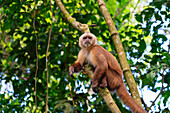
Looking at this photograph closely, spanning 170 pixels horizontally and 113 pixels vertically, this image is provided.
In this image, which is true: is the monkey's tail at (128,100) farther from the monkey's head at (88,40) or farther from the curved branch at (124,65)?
the monkey's head at (88,40)

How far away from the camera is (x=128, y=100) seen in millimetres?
4109

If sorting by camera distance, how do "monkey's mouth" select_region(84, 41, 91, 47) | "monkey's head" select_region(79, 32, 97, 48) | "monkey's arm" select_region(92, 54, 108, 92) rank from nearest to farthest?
"monkey's arm" select_region(92, 54, 108, 92) < "monkey's head" select_region(79, 32, 97, 48) < "monkey's mouth" select_region(84, 41, 91, 47)

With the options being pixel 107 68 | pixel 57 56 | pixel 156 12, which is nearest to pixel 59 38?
pixel 57 56

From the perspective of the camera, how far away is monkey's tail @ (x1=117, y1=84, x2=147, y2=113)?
3.75 metres

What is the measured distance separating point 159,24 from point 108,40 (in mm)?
1393

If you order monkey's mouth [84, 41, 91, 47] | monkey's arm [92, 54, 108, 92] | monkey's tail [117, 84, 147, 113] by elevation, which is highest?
monkey's mouth [84, 41, 91, 47]

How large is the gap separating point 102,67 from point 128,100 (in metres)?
0.88

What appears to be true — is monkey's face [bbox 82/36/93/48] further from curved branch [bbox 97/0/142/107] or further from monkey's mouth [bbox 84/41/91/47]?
curved branch [bbox 97/0/142/107]

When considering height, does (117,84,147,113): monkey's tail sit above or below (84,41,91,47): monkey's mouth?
below

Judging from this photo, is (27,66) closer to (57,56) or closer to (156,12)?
(57,56)

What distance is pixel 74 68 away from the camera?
194 inches

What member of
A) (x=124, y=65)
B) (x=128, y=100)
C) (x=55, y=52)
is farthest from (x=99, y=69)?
(x=55, y=52)

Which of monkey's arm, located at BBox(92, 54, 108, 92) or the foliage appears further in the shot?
the foliage

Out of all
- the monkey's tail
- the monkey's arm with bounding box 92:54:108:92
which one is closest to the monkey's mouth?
the monkey's arm with bounding box 92:54:108:92
